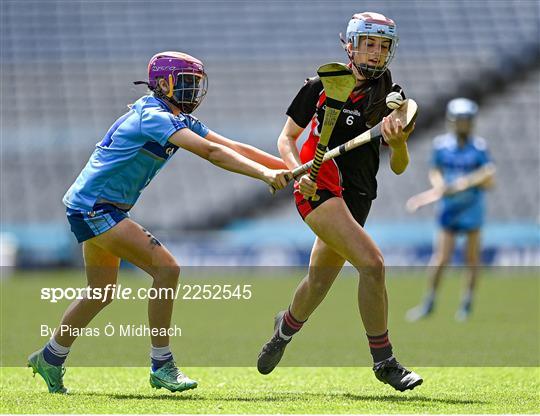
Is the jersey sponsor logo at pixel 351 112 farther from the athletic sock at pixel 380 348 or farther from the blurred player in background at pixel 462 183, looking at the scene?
the blurred player in background at pixel 462 183

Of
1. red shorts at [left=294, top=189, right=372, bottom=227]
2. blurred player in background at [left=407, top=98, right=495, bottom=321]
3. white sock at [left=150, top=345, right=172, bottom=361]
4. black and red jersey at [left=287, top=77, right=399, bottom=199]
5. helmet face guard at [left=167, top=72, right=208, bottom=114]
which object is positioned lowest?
blurred player in background at [left=407, top=98, right=495, bottom=321]

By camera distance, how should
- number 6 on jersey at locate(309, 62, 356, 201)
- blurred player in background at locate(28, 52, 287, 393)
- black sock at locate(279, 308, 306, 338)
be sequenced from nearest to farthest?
number 6 on jersey at locate(309, 62, 356, 201) < blurred player in background at locate(28, 52, 287, 393) < black sock at locate(279, 308, 306, 338)

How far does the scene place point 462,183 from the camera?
36.2 feet

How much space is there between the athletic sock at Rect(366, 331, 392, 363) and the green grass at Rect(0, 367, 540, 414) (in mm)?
183

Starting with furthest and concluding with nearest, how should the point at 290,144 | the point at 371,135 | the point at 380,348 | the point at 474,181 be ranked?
A: 1. the point at 474,181
2. the point at 290,144
3. the point at 380,348
4. the point at 371,135

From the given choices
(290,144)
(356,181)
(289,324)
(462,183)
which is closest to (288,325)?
(289,324)

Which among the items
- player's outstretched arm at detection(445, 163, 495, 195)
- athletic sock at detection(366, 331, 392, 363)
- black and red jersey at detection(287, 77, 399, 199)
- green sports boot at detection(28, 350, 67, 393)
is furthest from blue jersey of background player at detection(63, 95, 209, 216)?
player's outstretched arm at detection(445, 163, 495, 195)

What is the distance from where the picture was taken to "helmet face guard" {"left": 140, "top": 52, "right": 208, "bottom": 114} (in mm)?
5348

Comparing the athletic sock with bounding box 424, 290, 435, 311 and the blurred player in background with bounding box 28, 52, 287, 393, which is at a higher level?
the blurred player in background with bounding box 28, 52, 287, 393

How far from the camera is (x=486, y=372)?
21.1 ft

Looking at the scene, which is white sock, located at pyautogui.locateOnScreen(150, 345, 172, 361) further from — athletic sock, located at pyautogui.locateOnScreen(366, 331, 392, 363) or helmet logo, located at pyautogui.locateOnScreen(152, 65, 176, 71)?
helmet logo, located at pyautogui.locateOnScreen(152, 65, 176, 71)

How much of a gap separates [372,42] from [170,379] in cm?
193

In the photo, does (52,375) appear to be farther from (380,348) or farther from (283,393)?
(380,348)

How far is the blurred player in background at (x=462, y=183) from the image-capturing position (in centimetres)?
1074
